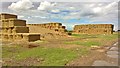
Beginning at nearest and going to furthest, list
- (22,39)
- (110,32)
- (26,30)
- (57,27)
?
(22,39) < (26,30) < (57,27) < (110,32)

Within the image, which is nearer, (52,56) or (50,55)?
(52,56)

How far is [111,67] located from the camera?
11.0 m

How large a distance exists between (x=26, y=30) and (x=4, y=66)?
26.3 metres

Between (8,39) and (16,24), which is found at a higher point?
(16,24)

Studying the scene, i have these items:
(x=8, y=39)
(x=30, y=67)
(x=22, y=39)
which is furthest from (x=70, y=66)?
(x=8, y=39)

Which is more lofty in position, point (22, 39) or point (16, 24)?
point (16, 24)

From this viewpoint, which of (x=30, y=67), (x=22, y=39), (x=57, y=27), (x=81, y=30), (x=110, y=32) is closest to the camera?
(x=30, y=67)

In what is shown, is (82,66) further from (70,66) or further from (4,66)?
(4,66)

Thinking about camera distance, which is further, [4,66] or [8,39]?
[8,39]

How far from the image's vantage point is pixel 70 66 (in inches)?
433

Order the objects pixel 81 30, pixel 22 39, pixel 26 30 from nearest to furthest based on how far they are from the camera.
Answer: pixel 22 39 → pixel 26 30 → pixel 81 30

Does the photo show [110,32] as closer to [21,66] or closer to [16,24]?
[16,24]

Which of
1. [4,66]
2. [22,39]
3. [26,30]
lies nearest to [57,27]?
[26,30]

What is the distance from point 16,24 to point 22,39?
7.23 metres
